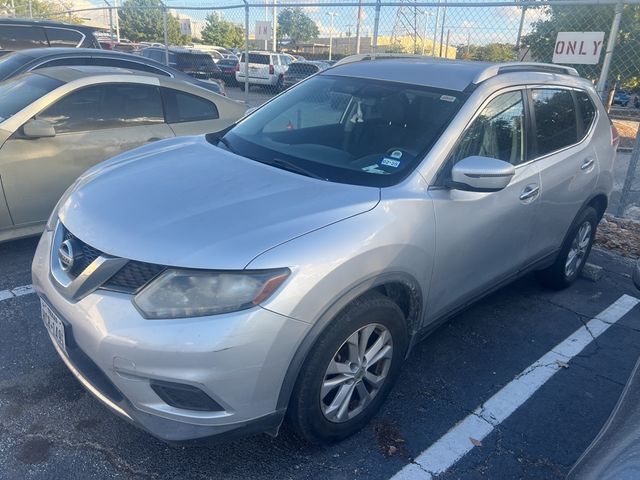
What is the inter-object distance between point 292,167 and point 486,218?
1144 mm

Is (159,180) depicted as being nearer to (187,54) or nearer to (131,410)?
(131,410)

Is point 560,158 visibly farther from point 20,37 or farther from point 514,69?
point 20,37

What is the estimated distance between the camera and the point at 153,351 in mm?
2062

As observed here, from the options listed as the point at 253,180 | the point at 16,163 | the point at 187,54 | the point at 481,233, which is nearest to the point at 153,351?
the point at 253,180

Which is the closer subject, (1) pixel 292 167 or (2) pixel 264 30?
(1) pixel 292 167

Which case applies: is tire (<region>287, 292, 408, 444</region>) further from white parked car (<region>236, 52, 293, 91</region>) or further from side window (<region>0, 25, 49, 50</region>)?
white parked car (<region>236, 52, 293, 91</region>)

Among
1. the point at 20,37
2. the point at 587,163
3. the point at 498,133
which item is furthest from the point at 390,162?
the point at 20,37

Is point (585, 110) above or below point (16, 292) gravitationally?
above

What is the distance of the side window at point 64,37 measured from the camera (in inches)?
388

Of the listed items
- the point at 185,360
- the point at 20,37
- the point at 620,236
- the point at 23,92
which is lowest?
the point at 620,236

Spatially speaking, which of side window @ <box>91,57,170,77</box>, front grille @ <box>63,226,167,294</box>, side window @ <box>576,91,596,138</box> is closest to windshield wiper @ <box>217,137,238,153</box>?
front grille @ <box>63,226,167,294</box>

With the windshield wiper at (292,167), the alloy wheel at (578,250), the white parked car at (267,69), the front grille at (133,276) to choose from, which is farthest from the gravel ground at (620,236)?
the white parked car at (267,69)

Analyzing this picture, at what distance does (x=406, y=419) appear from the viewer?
117 inches

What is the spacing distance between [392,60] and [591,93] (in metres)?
1.81
